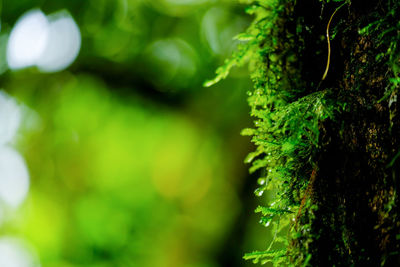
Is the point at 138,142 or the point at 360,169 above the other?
the point at 138,142

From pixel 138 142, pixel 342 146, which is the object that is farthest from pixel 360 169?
pixel 138 142

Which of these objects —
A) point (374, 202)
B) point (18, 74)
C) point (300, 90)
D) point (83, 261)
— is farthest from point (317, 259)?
point (83, 261)

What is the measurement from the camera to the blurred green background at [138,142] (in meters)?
5.28

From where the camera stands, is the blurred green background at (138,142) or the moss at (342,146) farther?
the blurred green background at (138,142)

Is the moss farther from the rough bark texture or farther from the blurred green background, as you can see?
the blurred green background

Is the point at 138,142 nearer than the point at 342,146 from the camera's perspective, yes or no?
No

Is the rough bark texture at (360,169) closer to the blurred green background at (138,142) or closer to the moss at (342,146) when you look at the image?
the moss at (342,146)

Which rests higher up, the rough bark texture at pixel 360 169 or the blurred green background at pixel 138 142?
the blurred green background at pixel 138 142

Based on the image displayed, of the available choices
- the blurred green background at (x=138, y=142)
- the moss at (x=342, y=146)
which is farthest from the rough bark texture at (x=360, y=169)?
the blurred green background at (x=138, y=142)

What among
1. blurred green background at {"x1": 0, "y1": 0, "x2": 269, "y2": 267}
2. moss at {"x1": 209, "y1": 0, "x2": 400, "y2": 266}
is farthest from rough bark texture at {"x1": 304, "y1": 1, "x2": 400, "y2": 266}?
blurred green background at {"x1": 0, "y1": 0, "x2": 269, "y2": 267}

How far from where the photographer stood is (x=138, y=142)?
7.17 meters

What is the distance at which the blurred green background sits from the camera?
5.28 meters

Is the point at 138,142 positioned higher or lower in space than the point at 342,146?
higher

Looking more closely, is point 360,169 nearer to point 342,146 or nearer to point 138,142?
point 342,146
